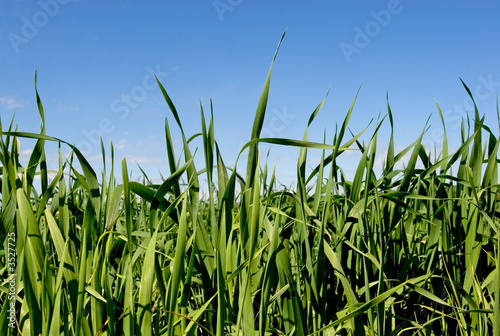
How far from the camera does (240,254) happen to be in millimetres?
976

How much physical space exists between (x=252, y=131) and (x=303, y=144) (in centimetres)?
11

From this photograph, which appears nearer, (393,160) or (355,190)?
(355,190)

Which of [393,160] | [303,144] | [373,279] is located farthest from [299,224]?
[393,160]

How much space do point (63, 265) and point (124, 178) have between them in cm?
20

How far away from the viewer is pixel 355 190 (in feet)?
3.47

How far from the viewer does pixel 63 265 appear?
82 centimetres

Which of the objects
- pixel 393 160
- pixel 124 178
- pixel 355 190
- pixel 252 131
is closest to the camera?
pixel 124 178

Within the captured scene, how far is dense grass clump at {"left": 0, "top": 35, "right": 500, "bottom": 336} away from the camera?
80cm

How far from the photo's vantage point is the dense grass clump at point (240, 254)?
0.80 meters

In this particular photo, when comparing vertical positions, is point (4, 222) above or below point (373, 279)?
above

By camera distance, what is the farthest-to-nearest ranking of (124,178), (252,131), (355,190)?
(355,190), (252,131), (124,178)

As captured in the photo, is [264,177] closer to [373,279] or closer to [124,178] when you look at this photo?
[373,279]

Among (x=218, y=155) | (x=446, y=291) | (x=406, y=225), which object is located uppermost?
(x=218, y=155)

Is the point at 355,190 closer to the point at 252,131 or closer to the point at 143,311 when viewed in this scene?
the point at 252,131
